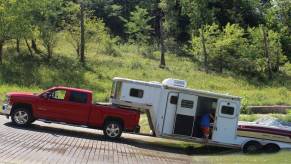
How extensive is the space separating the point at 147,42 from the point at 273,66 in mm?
18256

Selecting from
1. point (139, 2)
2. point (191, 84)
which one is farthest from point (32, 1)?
point (139, 2)

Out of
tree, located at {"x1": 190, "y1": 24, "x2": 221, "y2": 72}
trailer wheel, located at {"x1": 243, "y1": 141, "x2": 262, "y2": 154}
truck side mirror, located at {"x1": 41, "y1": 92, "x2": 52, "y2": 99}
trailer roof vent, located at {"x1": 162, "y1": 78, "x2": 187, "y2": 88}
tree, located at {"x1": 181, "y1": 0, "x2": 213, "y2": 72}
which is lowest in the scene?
trailer wheel, located at {"x1": 243, "y1": 141, "x2": 262, "y2": 154}

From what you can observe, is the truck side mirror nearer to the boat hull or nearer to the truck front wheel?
the truck front wheel

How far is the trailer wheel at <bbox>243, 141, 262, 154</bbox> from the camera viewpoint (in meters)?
20.5

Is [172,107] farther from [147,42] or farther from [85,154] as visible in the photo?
[147,42]

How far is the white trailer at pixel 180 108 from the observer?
20109mm

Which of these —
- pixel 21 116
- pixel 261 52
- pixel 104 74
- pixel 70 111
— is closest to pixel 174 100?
pixel 70 111

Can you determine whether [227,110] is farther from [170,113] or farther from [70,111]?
[70,111]

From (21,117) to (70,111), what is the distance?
187 cm

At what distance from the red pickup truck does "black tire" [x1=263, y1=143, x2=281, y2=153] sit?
5176 millimetres

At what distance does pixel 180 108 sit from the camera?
20422 millimetres

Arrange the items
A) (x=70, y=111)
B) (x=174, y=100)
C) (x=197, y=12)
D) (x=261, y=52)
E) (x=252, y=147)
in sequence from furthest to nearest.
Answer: (x=197, y=12)
(x=261, y=52)
(x=252, y=147)
(x=174, y=100)
(x=70, y=111)

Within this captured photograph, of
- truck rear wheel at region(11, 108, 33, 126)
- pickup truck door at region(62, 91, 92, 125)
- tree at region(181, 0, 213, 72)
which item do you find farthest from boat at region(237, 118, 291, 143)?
tree at region(181, 0, 213, 72)

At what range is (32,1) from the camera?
152 ft
